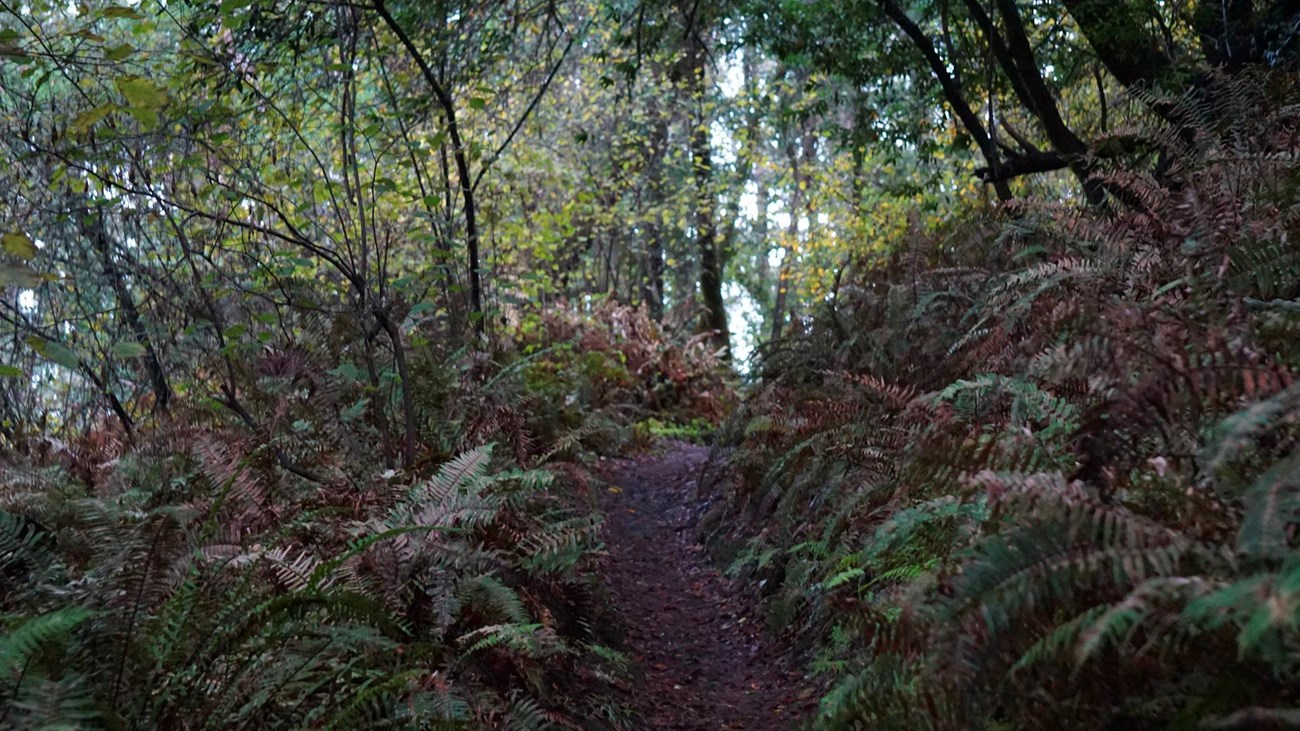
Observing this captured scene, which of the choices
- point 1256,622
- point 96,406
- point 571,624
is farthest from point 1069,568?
point 96,406

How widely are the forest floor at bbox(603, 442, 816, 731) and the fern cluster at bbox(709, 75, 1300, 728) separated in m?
0.29

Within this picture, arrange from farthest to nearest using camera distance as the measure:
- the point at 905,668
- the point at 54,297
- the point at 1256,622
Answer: the point at 54,297, the point at 905,668, the point at 1256,622

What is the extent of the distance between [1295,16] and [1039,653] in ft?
20.2

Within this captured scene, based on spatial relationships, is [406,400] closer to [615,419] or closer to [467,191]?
[467,191]

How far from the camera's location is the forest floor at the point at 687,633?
450cm

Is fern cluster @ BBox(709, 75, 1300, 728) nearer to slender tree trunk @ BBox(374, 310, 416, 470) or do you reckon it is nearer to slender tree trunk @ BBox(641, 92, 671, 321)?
slender tree trunk @ BBox(374, 310, 416, 470)

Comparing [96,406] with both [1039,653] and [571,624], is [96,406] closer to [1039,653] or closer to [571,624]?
[571,624]

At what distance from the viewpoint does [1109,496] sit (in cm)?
241

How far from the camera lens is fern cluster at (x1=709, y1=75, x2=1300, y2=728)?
6.48 ft

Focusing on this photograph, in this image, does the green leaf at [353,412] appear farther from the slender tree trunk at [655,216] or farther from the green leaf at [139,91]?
the slender tree trunk at [655,216]

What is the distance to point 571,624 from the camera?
5.02 m

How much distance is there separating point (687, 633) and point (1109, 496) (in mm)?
3688

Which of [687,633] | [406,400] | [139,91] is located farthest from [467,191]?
[139,91]

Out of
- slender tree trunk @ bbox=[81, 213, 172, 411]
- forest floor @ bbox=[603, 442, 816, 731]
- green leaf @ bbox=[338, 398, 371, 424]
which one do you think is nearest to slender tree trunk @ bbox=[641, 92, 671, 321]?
forest floor @ bbox=[603, 442, 816, 731]
